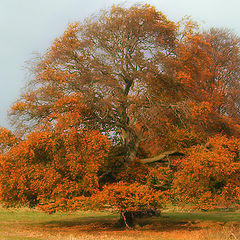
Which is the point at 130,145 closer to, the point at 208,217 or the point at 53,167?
the point at 53,167

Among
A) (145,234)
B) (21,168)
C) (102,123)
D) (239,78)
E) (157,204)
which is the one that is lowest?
(145,234)

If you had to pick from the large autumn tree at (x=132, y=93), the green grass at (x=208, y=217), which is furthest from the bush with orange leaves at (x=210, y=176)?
the green grass at (x=208, y=217)

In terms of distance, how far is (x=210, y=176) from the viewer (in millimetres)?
21609

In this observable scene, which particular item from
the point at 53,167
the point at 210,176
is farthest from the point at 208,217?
the point at 53,167

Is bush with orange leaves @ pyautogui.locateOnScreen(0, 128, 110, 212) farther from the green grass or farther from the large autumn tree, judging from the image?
the green grass

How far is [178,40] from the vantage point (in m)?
25.5

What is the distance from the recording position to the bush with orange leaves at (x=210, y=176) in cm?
2069

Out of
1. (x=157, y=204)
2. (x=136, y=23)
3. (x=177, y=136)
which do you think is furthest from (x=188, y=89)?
(x=157, y=204)

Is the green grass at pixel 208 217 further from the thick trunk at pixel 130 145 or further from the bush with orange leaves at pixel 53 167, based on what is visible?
the bush with orange leaves at pixel 53 167

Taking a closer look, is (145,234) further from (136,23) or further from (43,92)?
(136,23)

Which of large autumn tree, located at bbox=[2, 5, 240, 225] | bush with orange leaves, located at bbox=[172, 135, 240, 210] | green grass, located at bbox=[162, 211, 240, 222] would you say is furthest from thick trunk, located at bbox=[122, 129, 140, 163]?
green grass, located at bbox=[162, 211, 240, 222]

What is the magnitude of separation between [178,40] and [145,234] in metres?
12.5

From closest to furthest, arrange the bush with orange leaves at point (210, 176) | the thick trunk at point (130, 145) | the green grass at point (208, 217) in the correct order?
the bush with orange leaves at point (210, 176) < the thick trunk at point (130, 145) < the green grass at point (208, 217)

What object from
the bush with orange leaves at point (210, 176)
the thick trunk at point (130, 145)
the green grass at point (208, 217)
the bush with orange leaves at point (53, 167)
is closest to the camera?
the bush with orange leaves at point (210, 176)
